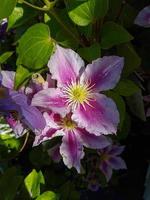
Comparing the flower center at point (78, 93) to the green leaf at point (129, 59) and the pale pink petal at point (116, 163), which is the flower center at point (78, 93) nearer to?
the green leaf at point (129, 59)

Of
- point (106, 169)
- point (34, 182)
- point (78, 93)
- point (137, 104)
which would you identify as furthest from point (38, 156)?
point (78, 93)

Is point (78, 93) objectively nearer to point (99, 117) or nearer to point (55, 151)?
point (99, 117)

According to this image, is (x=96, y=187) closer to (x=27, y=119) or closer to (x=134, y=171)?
(x=134, y=171)

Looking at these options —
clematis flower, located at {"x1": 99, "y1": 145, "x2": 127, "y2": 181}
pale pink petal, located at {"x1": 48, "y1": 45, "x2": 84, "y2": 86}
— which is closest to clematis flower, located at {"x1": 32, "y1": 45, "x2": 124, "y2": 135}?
pale pink petal, located at {"x1": 48, "y1": 45, "x2": 84, "y2": 86}

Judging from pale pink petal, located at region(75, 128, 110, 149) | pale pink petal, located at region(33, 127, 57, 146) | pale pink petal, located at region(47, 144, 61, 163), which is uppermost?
pale pink petal, located at region(33, 127, 57, 146)

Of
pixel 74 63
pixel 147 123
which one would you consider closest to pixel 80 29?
pixel 74 63

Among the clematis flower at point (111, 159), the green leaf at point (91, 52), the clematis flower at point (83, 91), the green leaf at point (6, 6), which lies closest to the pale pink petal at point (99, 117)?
the clematis flower at point (83, 91)

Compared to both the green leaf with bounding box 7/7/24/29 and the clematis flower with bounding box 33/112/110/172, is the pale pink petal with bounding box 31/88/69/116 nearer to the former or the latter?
the clematis flower with bounding box 33/112/110/172
